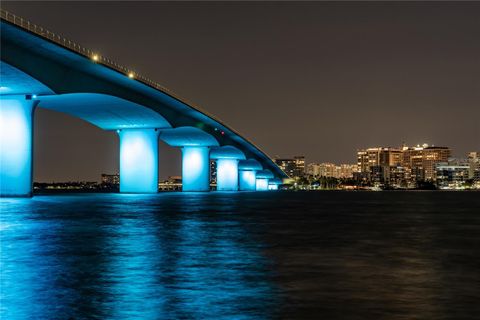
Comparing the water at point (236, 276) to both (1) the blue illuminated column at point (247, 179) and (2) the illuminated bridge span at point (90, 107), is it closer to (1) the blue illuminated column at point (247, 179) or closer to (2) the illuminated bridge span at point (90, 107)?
(2) the illuminated bridge span at point (90, 107)

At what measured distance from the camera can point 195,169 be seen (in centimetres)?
11406

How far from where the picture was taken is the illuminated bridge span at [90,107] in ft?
156

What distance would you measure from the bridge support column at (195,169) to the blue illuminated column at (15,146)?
198 feet

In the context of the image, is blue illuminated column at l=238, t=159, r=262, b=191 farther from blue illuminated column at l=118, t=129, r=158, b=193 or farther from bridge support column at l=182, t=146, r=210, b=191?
blue illuminated column at l=118, t=129, r=158, b=193

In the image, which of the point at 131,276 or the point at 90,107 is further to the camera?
the point at 90,107

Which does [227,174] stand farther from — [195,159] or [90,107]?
[90,107]

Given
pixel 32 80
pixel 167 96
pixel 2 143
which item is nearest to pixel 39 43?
pixel 32 80

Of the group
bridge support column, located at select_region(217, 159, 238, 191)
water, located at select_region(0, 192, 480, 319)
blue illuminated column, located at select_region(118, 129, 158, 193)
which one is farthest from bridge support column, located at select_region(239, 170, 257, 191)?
water, located at select_region(0, 192, 480, 319)

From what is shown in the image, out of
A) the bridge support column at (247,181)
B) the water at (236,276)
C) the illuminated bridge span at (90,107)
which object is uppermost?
the illuminated bridge span at (90,107)

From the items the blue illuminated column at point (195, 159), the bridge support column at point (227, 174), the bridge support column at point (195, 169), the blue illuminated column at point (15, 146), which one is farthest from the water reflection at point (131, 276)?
the bridge support column at point (227, 174)

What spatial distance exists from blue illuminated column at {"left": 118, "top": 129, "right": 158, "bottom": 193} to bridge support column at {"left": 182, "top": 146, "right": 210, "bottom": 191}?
2874 cm

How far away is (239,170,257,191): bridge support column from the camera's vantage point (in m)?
187

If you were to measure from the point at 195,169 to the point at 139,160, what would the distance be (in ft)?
108

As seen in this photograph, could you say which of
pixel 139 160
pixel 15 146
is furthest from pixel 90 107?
pixel 15 146
